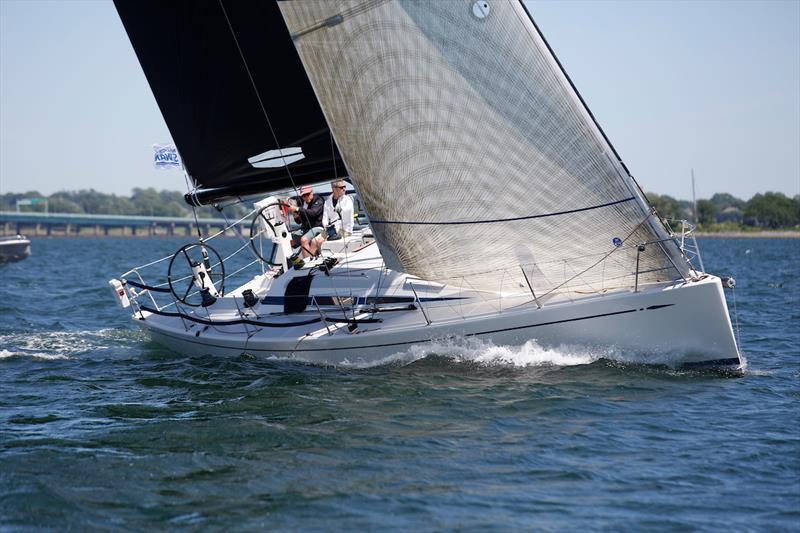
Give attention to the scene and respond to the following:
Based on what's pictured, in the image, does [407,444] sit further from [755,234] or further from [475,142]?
[755,234]

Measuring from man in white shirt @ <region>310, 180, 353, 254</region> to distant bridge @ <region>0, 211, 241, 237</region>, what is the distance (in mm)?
115573

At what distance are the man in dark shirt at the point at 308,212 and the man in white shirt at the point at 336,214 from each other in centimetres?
10

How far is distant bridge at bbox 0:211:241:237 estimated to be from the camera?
136250 mm

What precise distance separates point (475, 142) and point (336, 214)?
3.48 meters

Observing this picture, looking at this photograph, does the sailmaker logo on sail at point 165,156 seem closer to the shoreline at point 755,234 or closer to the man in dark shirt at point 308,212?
the man in dark shirt at point 308,212

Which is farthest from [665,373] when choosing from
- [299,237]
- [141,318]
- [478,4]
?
[141,318]

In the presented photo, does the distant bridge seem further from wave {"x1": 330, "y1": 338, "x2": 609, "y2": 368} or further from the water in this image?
the water

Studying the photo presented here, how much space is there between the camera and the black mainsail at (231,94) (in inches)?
462

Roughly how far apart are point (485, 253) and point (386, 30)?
110 inches

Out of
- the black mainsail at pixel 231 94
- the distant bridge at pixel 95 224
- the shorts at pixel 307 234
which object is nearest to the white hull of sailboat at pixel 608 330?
the shorts at pixel 307 234

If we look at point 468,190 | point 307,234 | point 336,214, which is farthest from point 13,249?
point 468,190

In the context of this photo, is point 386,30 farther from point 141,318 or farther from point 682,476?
point 141,318

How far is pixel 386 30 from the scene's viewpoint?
9.86 metres

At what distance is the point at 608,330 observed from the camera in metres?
10.1
